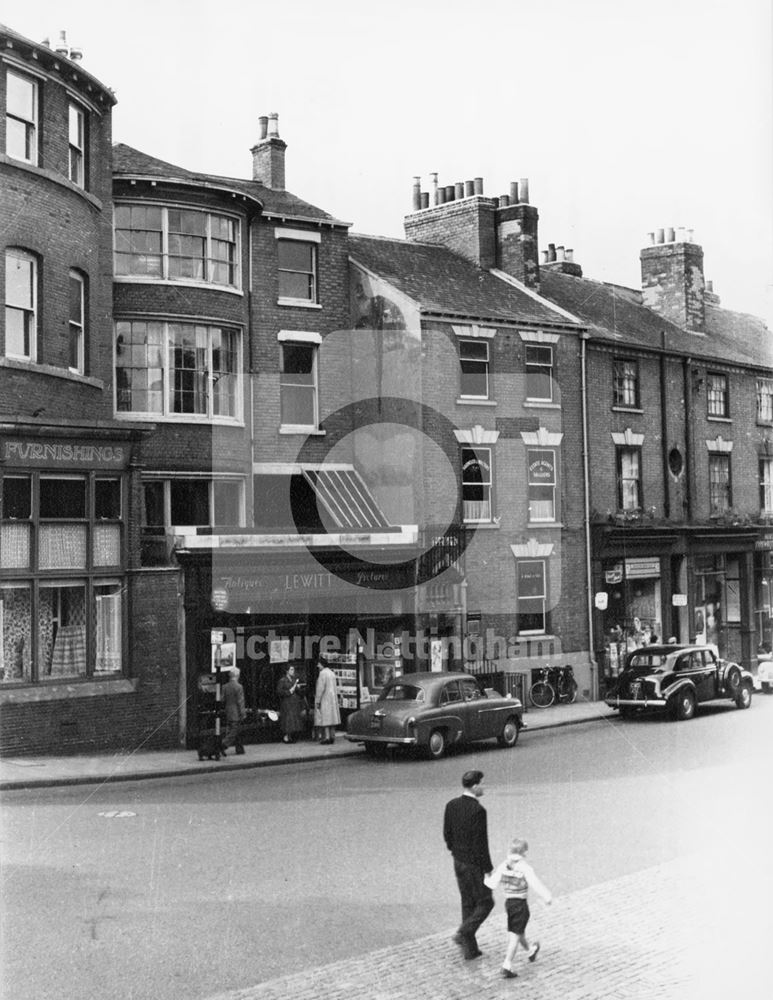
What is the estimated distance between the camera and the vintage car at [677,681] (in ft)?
71.2

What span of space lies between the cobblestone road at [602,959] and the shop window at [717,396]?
18.7 meters

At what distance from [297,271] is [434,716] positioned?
36.0 feet

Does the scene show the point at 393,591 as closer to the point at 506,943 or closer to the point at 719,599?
the point at 719,599

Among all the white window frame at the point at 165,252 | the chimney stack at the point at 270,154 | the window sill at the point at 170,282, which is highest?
the chimney stack at the point at 270,154

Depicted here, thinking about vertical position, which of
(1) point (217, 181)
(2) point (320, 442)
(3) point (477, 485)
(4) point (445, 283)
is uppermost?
(1) point (217, 181)

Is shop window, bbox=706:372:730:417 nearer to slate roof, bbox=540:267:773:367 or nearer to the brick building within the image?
the brick building

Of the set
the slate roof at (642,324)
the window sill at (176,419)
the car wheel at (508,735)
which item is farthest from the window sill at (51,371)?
the slate roof at (642,324)

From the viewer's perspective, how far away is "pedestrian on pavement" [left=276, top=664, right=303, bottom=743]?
20.5 meters

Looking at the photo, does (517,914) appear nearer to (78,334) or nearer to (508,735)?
(508,735)

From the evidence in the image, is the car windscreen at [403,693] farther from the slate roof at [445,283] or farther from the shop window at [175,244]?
the shop window at [175,244]

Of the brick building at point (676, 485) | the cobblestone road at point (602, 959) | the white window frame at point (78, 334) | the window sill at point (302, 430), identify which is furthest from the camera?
the brick building at point (676, 485)

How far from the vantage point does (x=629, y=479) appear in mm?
27297

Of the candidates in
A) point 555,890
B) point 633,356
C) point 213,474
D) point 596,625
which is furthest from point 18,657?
point 633,356

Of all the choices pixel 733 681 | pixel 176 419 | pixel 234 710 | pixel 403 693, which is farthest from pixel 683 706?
pixel 176 419
